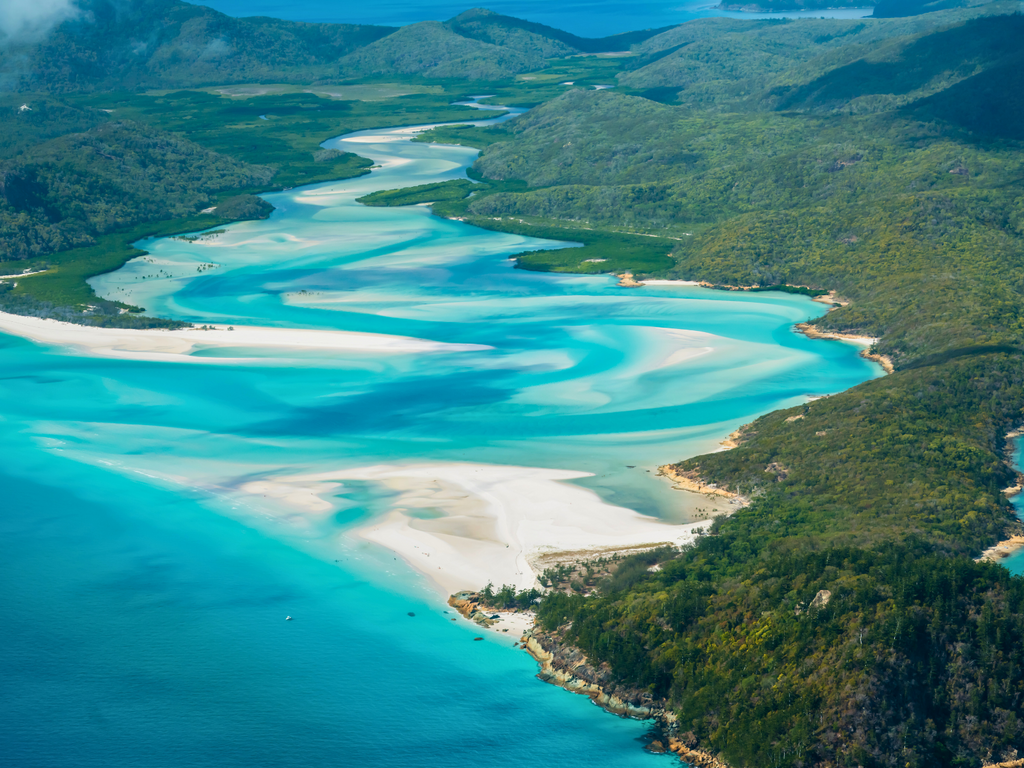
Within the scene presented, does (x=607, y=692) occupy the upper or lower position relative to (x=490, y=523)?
lower

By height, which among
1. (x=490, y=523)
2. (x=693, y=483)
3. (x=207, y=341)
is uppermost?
(x=207, y=341)

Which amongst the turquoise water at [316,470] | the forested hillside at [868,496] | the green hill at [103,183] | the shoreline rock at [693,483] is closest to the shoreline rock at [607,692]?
the forested hillside at [868,496]

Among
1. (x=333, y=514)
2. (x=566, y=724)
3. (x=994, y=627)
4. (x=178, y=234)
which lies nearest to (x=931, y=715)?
(x=994, y=627)

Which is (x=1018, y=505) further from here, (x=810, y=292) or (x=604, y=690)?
(x=810, y=292)

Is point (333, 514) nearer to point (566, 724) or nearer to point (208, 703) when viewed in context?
point (208, 703)

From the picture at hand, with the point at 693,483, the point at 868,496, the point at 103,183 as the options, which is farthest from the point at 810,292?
the point at 103,183

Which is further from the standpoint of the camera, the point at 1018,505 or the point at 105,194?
the point at 105,194

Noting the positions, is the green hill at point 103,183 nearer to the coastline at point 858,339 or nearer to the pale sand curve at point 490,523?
the pale sand curve at point 490,523
